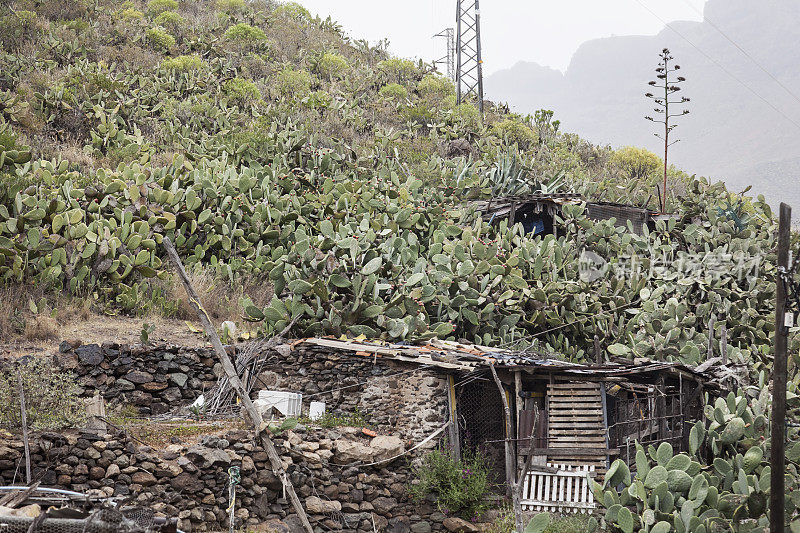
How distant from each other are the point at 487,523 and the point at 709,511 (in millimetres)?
3351

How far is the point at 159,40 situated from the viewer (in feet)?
79.0

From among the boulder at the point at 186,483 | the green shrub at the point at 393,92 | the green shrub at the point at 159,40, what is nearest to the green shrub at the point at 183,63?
the green shrub at the point at 159,40

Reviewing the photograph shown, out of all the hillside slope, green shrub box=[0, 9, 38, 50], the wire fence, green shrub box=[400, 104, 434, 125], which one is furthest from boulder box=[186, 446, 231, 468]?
green shrub box=[400, 104, 434, 125]

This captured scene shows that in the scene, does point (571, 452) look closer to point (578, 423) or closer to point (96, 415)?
point (578, 423)

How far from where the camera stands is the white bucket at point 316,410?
1077 centimetres

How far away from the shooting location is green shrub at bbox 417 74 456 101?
89.7ft

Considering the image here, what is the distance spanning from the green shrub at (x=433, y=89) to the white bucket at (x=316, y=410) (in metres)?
18.1

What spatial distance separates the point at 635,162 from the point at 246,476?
2109 cm

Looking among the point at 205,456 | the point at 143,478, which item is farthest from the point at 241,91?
the point at 143,478

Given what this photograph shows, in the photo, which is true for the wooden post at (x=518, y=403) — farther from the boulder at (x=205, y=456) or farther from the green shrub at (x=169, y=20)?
the green shrub at (x=169, y=20)

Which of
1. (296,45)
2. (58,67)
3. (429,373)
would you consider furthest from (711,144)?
(429,373)

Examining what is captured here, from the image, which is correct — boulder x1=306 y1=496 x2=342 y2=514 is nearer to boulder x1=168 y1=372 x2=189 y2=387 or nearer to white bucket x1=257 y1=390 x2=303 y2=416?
white bucket x1=257 y1=390 x2=303 y2=416

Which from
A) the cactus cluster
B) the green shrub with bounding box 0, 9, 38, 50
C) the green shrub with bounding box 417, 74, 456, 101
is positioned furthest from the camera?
the green shrub with bounding box 417, 74, 456, 101

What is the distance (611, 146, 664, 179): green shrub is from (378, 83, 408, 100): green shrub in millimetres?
7392
